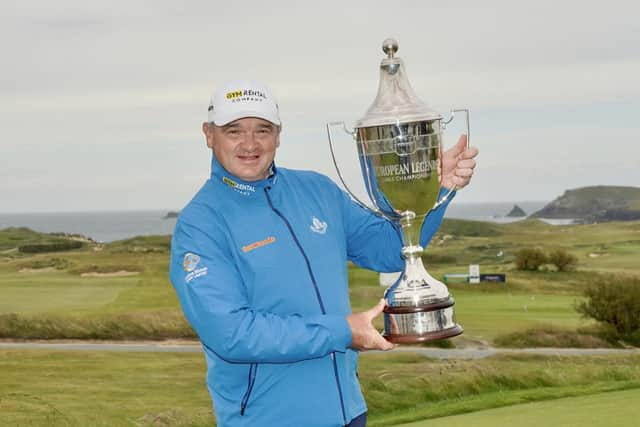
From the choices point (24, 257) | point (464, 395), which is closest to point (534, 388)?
point (464, 395)

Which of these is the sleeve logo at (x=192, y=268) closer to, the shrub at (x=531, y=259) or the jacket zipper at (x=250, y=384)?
the jacket zipper at (x=250, y=384)

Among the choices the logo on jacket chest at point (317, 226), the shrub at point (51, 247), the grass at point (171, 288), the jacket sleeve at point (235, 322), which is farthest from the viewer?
the shrub at point (51, 247)

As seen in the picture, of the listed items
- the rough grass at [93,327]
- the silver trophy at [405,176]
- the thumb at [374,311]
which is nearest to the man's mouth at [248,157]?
the silver trophy at [405,176]

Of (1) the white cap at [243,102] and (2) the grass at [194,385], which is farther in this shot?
(2) the grass at [194,385]

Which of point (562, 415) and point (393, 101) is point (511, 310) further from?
point (393, 101)

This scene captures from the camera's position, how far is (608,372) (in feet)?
27.6

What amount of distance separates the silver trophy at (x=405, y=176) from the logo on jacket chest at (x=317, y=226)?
284 millimetres

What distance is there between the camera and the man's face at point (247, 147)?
2.47 meters

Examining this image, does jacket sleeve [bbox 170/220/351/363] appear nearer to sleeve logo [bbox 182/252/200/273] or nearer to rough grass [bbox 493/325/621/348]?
sleeve logo [bbox 182/252/200/273]

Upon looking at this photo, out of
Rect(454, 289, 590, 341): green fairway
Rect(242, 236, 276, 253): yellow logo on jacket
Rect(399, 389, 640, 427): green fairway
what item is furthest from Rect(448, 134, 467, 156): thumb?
Rect(454, 289, 590, 341): green fairway

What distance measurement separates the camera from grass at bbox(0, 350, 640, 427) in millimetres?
7848

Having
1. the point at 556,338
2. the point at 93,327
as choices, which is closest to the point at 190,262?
the point at 93,327

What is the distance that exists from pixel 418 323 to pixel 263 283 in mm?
563

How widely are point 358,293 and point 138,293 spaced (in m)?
3.07
